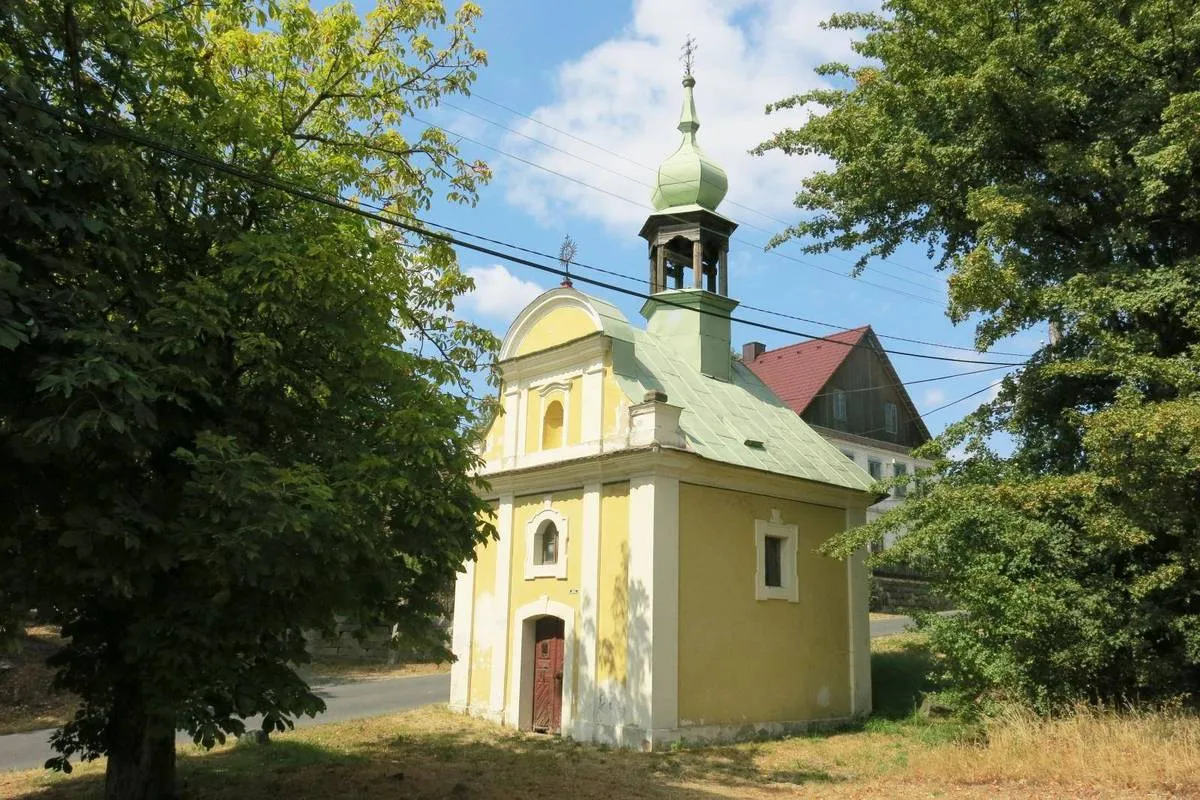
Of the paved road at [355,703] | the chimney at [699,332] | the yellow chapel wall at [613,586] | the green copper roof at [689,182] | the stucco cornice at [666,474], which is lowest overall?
the paved road at [355,703]

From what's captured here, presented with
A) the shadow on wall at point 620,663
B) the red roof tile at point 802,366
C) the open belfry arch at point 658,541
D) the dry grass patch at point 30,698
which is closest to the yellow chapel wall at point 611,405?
the open belfry arch at point 658,541

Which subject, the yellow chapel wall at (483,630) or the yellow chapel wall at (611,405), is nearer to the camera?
the yellow chapel wall at (611,405)

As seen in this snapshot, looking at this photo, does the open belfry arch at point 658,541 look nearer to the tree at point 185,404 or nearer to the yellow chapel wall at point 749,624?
the yellow chapel wall at point 749,624

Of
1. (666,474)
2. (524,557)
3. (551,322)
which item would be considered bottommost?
(524,557)

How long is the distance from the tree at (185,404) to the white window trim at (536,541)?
6.92m

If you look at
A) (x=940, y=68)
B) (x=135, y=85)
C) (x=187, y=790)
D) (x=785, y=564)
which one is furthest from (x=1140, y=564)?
(x=135, y=85)

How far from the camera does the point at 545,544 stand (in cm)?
1645

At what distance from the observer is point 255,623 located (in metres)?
7.32

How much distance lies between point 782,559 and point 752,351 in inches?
923

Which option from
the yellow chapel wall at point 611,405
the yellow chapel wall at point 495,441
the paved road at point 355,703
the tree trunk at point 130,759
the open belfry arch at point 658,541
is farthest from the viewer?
the yellow chapel wall at point 495,441

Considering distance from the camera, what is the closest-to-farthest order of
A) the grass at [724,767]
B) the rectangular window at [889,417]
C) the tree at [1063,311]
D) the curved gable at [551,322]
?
the grass at [724,767] < the tree at [1063,311] < the curved gable at [551,322] < the rectangular window at [889,417]

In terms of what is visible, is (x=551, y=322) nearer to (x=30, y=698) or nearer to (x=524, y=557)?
(x=524, y=557)

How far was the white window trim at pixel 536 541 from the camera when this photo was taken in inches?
618

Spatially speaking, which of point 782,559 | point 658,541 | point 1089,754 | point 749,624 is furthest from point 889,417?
point 1089,754
